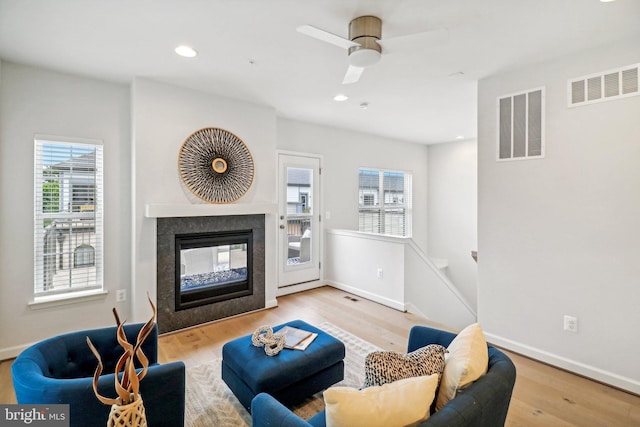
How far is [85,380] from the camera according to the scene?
4.56ft

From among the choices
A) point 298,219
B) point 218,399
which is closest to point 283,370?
point 218,399

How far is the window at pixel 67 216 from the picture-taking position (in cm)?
292

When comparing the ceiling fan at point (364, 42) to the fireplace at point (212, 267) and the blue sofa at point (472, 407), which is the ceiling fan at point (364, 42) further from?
the fireplace at point (212, 267)

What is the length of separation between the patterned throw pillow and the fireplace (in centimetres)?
270

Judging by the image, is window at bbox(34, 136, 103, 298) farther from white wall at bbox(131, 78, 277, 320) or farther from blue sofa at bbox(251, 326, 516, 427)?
blue sofa at bbox(251, 326, 516, 427)

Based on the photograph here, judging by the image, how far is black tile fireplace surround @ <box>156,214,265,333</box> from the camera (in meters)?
3.28

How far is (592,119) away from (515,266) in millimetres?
1368

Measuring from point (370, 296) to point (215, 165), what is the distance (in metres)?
2.73

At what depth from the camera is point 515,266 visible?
9.58ft

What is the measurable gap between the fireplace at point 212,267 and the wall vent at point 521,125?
2979 millimetres

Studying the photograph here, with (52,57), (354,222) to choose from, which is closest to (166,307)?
(52,57)

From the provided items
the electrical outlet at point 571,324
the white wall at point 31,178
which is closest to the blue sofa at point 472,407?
the electrical outlet at point 571,324

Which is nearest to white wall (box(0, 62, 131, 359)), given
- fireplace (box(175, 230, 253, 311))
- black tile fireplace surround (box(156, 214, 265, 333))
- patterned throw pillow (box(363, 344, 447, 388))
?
black tile fireplace surround (box(156, 214, 265, 333))

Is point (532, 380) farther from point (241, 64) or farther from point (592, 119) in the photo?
point (241, 64)
